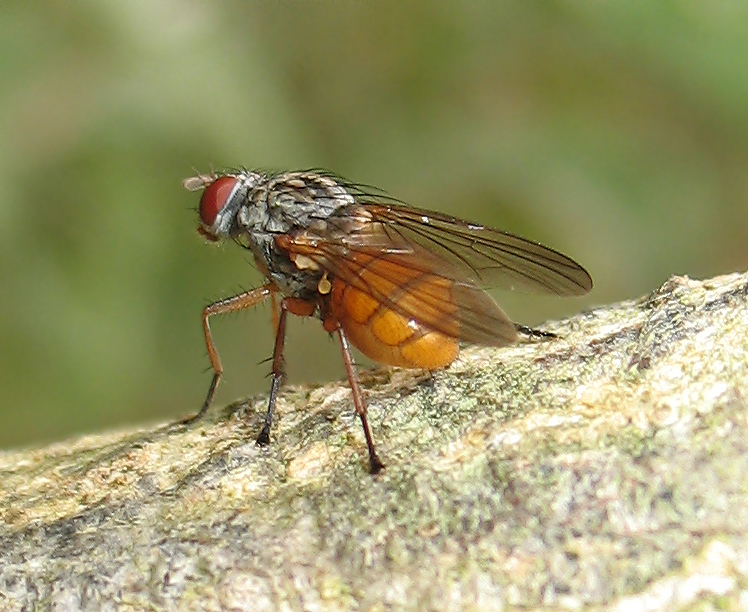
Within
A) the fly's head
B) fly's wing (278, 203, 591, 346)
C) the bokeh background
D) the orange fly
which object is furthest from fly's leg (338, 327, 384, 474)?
the bokeh background

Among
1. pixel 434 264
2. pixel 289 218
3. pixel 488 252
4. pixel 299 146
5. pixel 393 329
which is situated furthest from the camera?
pixel 299 146

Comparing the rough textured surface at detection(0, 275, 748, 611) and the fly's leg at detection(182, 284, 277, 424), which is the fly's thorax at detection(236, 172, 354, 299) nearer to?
the fly's leg at detection(182, 284, 277, 424)

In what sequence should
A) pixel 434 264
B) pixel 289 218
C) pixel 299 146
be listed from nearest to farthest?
pixel 434 264 → pixel 289 218 → pixel 299 146

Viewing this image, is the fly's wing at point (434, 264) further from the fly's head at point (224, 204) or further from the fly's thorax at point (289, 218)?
the fly's head at point (224, 204)

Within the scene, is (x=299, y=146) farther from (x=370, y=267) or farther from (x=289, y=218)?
(x=370, y=267)

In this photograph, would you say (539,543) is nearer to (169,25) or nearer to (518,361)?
(518,361)

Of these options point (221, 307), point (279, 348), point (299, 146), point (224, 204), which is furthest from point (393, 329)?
point (299, 146)

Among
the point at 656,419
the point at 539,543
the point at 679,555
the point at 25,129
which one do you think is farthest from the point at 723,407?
the point at 25,129
